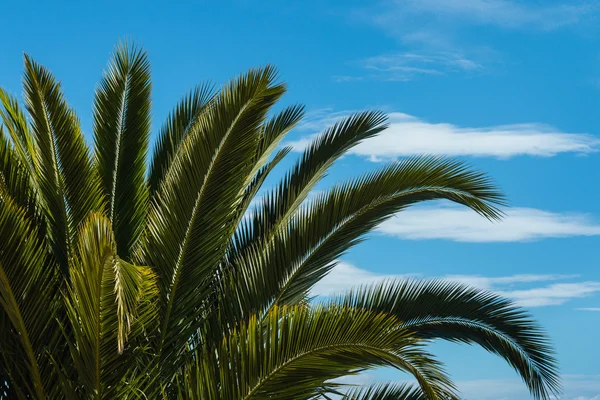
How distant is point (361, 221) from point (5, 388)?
403cm

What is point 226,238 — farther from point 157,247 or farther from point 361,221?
point 361,221

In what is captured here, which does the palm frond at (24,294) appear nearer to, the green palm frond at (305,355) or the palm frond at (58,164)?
the palm frond at (58,164)

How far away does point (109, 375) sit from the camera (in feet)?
23.7

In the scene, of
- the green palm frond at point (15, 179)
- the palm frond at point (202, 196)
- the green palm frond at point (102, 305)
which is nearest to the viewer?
the green palm frond at point (102, 305)

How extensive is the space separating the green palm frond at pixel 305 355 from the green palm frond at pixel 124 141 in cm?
304

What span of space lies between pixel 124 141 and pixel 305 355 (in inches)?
178

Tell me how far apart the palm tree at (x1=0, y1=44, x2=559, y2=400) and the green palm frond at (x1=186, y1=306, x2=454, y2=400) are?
0.01 m

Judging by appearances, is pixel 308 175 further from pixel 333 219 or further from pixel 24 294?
pixel 24 294

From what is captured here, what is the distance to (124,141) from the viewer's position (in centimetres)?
987

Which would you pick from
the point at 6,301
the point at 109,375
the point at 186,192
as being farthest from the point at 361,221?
the point at 6,301

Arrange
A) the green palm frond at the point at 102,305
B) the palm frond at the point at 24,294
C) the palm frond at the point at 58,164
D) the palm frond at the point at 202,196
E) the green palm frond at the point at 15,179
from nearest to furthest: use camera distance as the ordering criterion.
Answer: the green palm frond at the point at 102,305 → the palm frond at the point at 24,294 → the palm frond at the point at 202,196 → the palm frond at the point at 58,164 → the green palm frond at the point at 15,179

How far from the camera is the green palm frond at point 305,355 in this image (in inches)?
241

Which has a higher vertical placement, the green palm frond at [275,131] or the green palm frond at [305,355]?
the green palm frond at [275,131]

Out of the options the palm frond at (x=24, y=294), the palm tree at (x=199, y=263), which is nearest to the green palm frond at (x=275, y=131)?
the palm tree at (x=199, y=263)
